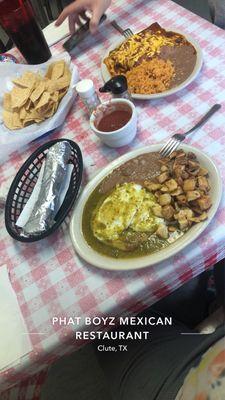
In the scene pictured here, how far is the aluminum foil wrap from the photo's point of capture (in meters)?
0.94

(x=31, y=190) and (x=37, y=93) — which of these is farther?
(x=37, y=93)

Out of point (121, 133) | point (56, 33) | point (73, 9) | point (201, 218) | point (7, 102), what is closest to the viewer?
point (201, 218)

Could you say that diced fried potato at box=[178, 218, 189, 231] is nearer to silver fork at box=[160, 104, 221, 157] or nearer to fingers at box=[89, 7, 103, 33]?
silver fork at box=[160, 104, 221, 157]

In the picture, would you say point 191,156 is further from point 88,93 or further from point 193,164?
point 88,93

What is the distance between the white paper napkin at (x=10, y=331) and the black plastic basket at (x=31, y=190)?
0.16 m

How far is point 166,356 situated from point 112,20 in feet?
4.47

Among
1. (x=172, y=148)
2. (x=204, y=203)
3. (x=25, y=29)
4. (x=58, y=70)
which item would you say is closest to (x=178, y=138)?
(x=172, y=148)

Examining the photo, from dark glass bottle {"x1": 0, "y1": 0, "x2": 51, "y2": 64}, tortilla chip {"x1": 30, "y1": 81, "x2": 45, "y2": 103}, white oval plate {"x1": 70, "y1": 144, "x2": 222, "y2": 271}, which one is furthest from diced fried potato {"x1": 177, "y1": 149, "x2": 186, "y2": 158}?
dark glass bottle {"x1": 0, "y1": 0, "x2": 51, "y2": 64}

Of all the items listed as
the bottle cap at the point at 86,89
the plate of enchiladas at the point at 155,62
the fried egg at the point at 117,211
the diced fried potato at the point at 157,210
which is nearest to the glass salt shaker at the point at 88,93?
the bottle cap at the point at 86,89

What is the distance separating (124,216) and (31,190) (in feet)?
1.17

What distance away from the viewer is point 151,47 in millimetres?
1235

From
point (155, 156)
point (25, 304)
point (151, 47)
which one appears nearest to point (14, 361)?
point (25, 304)

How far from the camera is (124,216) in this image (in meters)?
0.89

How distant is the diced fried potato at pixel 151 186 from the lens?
918mm
